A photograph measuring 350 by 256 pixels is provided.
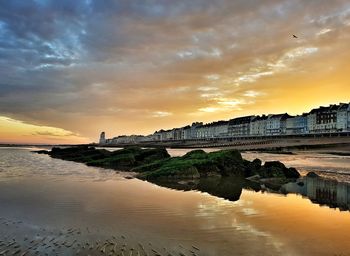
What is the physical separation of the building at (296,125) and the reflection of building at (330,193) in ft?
471

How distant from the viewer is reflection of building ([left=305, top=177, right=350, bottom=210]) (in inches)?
478

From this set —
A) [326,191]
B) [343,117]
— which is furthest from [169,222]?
[343,117]

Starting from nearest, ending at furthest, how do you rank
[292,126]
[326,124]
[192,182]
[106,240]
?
[106,240] < [192,182] < [326,124] < [292,126]

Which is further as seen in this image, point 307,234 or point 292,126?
point 292,126

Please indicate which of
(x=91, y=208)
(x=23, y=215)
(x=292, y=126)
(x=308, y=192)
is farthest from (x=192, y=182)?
(x=292, y=126)

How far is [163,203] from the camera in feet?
37.9

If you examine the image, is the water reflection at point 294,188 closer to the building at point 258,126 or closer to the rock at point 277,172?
the rock at point 277,172

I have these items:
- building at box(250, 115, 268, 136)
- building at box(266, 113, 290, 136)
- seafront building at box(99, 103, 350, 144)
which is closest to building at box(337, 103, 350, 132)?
seafront building at box(99, 103, 350, 144)

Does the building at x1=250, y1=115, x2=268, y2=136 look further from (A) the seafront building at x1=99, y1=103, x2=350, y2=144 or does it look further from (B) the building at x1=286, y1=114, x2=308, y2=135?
(B) the building at x1=286, y1=114, x2=308, y2=135

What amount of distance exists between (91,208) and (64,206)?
94cm

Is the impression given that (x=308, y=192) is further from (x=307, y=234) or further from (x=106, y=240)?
(x=106, y=240)

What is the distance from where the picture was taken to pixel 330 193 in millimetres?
14312

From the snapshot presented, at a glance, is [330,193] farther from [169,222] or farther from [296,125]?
[296,125]

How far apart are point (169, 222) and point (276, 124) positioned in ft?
Answer: 558
